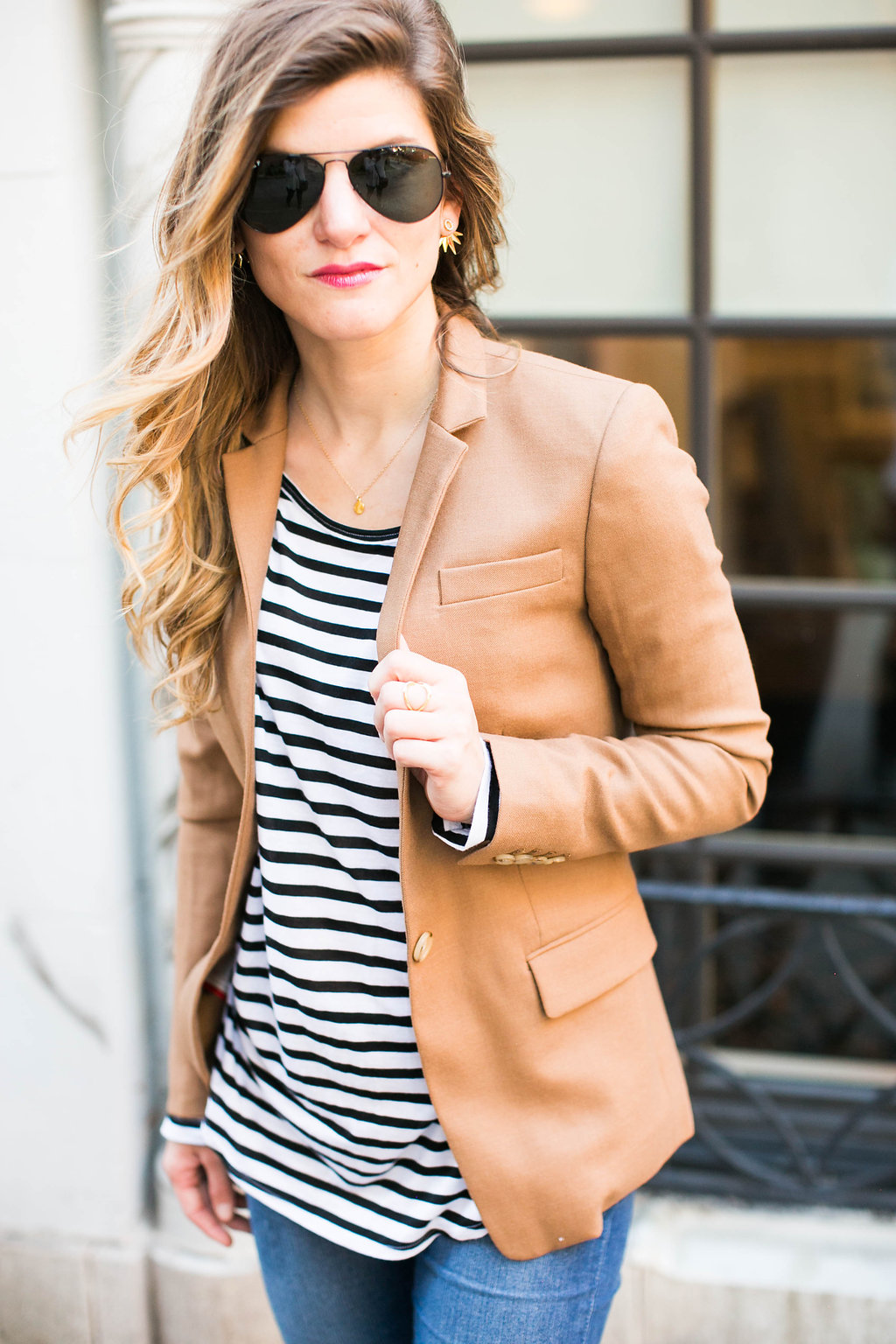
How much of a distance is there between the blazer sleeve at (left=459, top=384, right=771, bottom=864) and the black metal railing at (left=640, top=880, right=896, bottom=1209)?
1352 mm

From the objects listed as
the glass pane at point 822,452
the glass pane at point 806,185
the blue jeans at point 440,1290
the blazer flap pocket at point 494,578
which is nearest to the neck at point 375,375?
the blazer flap pocket at point 494,578

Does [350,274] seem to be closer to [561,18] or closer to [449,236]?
[449,236]

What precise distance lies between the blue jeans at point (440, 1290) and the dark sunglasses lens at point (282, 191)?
3.87ft

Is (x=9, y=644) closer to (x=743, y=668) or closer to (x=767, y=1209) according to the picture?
(x=743, y=668)

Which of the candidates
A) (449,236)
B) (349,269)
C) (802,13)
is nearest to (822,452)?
(802,13)

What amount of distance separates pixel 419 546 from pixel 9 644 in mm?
1385

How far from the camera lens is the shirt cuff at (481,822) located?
1210mm

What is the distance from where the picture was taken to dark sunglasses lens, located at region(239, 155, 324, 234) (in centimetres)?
124

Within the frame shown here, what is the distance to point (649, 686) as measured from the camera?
1299mm

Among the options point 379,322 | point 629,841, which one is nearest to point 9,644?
point 379,322

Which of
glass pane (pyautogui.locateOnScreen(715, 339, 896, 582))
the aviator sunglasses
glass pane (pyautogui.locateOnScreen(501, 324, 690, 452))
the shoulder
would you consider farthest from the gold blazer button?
glass pane (pyautogui.locateOnScreen(715, 339, 896, 582))

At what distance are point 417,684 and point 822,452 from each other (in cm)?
452

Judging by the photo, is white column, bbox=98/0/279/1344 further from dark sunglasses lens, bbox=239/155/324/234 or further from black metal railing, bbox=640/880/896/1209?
black metal railing, bbox=640/880/896/1209

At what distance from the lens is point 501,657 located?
49.7 inches
